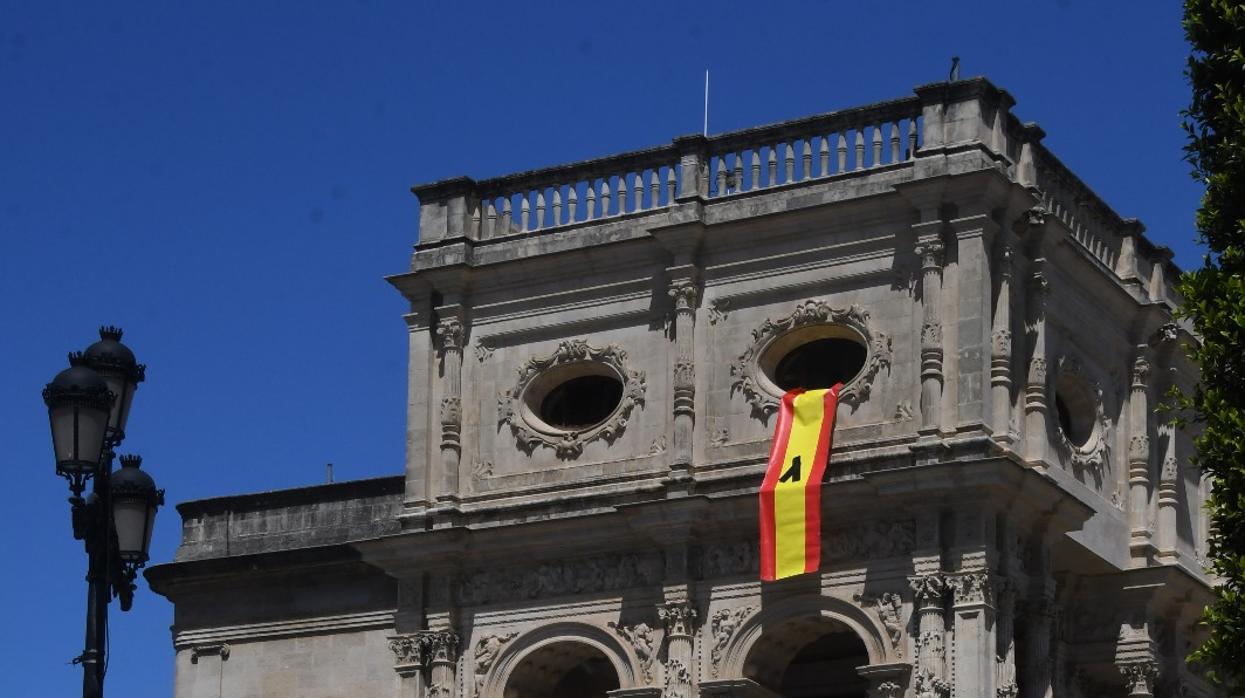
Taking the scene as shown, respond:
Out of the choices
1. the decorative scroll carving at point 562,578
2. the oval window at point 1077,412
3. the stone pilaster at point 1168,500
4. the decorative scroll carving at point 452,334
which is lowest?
the decorative scroll carving at point 562,578

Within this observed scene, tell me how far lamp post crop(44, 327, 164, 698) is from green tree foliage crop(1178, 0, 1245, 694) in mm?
9402

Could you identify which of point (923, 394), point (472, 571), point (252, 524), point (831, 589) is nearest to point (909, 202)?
point (923, 394)

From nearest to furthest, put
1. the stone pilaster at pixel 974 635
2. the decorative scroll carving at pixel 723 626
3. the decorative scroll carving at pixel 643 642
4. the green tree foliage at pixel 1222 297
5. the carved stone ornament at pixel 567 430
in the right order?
1. the green tree foliage at pixel 1222 297
2. the stone pilaster at pixel 974 635
3. the decorative scroll carving at pixel 723 626
4. the decorative scroll carving at pixel 643 642
5. the carved stone ornament at pixel 567 430

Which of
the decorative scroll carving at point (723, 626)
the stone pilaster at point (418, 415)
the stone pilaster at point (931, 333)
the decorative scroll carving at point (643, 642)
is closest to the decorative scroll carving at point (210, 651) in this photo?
the stone pilaster at point (418, 415)

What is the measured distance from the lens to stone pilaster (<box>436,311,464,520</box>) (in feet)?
122

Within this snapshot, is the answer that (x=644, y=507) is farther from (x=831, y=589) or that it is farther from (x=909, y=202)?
(x=909, y=202)

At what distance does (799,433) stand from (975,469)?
9.49 feet

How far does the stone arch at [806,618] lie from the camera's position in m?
33.5

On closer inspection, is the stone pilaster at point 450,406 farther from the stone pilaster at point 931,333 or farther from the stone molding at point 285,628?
the stone pilaster at point 931,333

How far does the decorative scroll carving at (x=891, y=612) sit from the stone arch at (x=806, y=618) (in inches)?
2.5

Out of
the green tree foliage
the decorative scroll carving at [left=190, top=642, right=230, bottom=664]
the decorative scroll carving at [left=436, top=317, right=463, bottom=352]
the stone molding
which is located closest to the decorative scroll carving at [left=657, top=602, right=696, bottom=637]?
the decorative scroll carving at [left=436, top=317, right=463, bottom=352]

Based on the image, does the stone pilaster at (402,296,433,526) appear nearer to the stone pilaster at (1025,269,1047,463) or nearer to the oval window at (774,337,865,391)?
the oval window at (774,337,865,391)

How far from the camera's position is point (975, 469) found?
32.8 meters

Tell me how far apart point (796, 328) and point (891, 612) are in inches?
170
